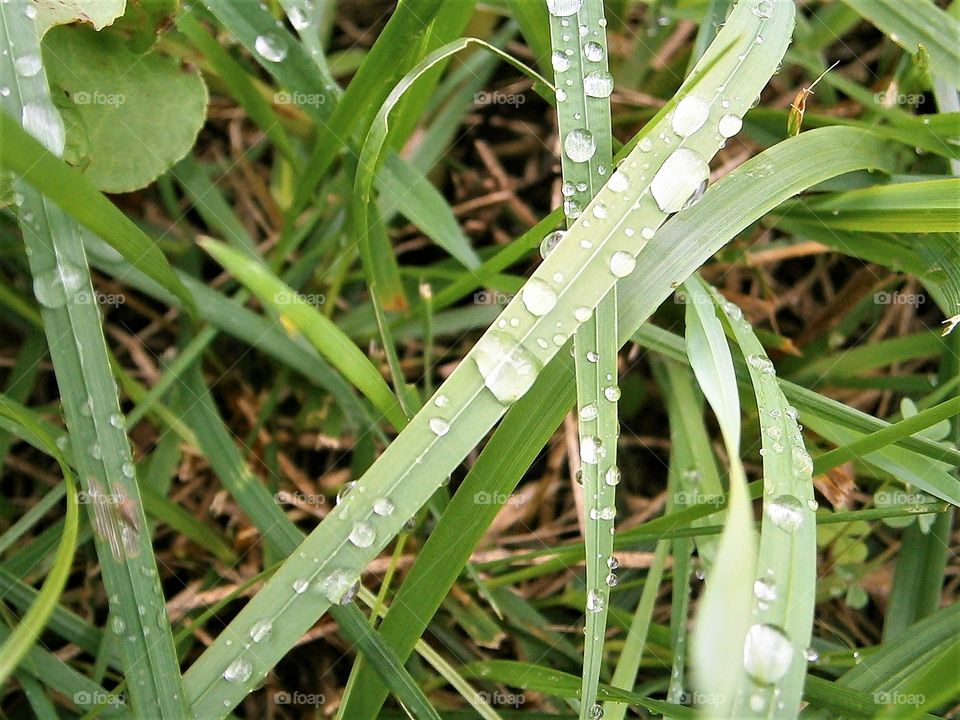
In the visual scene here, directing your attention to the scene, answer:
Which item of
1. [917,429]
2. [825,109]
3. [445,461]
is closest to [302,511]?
[445,461]

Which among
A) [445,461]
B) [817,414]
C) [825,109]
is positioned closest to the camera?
[445,461]

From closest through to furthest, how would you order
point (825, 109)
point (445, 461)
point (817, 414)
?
1. point (445, 461)
2. point (817, 414)
3. point (825, 109)

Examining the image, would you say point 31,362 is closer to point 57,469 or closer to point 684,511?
point 57,469
